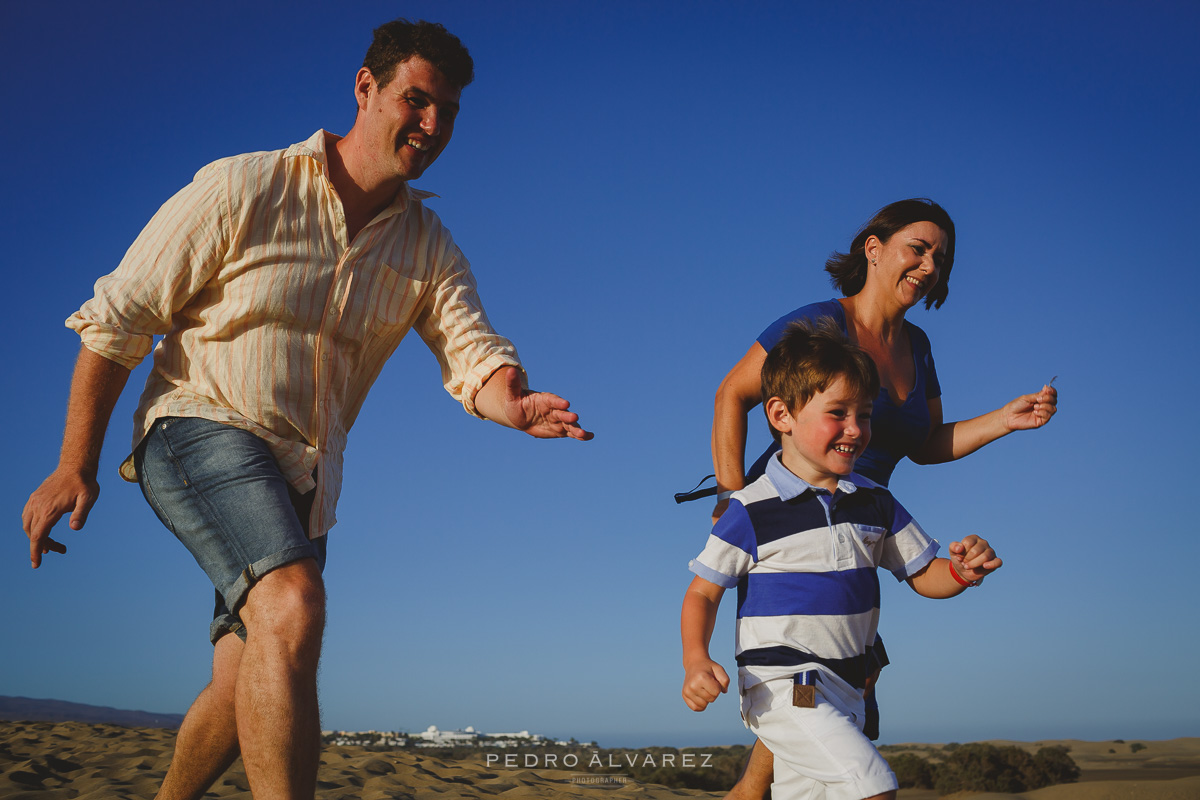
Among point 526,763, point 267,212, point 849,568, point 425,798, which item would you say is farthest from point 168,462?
point 526,763

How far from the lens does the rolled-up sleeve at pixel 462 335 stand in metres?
3.44

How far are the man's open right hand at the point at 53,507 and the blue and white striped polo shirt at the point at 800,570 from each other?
1910mm

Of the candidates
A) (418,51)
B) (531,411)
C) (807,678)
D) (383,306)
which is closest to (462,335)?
(383,306)

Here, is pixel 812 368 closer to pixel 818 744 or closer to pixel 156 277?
pixel 818 744

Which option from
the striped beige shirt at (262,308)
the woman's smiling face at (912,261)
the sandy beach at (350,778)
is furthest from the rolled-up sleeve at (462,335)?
the sandy beach at (350,778)

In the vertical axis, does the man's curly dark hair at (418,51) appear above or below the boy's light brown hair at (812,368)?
above

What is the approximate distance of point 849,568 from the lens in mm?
2883

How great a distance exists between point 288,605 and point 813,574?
156 cm

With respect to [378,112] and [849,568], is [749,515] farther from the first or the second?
[378,112]

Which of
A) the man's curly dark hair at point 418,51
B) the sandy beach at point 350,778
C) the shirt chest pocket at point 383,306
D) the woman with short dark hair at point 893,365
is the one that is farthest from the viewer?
the sandy beach at point 350,778

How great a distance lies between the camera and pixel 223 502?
271 centimetres

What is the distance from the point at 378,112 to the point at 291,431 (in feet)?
3.87

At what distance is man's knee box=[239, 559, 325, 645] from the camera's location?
2477 mm

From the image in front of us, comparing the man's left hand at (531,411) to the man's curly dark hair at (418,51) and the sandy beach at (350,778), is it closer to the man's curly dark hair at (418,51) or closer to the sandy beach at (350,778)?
the man's curly dark hair at (418,51)
